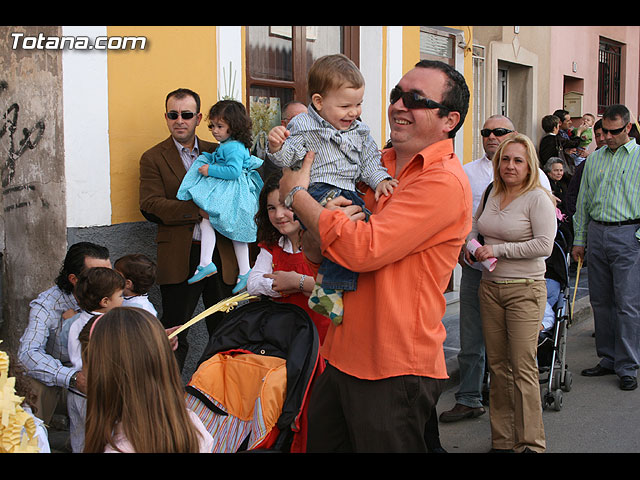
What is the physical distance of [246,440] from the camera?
3.45 m

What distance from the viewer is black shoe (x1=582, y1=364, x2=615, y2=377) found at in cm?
658

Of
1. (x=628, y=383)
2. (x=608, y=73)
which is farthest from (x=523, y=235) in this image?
(x=608, y=73)

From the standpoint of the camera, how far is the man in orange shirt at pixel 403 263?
8.43 ft

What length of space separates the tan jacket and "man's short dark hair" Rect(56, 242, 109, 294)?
0.73 metres

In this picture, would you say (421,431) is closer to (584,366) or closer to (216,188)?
(216,188)

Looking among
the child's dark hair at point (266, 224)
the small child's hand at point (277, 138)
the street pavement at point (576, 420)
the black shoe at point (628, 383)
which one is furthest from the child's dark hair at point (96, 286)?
the black shoe at point (628, 383)

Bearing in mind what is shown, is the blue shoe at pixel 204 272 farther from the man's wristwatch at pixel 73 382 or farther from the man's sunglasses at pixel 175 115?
the man's wristwatch at pixel 73 382

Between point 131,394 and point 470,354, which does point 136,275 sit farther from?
point 470,354

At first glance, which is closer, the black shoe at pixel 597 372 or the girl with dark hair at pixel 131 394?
the girl with dark hair at pixel 131 394

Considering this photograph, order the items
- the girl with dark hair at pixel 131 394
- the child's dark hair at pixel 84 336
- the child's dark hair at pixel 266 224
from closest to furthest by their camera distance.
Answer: the girl with dark hair at pixel 131 394, the child's dark hair at pixel 84 336, the child's dark hair at pixel 266 224

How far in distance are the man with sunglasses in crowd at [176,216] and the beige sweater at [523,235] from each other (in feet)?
6.07

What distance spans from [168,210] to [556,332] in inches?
123

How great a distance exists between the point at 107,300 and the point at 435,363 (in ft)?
6.39
